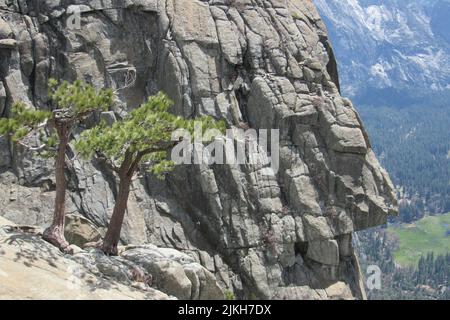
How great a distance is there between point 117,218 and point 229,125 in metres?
20.5

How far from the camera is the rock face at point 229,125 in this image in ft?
150

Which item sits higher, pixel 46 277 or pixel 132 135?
pixel 132 135

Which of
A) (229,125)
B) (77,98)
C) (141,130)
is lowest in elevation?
(141,130)

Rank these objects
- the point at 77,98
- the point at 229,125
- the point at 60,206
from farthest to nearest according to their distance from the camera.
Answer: the point at 229,125 < the point at 60,206 < the point at 77,98

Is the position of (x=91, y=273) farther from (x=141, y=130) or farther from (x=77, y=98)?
(x=77, y=98)

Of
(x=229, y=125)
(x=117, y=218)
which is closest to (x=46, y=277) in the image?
(x=117, y=218)

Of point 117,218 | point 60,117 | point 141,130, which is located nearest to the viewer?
point 141,130

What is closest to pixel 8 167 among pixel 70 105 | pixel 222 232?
pixel 222 232

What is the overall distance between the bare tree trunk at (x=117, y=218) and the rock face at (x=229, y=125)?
49.9 feet

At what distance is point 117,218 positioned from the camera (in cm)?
2909

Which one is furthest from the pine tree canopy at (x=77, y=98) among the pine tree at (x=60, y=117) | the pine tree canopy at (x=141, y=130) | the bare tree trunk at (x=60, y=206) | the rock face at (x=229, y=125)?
the rock face at (x=229, y=125)

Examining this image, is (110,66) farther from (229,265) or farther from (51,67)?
(229,265)
